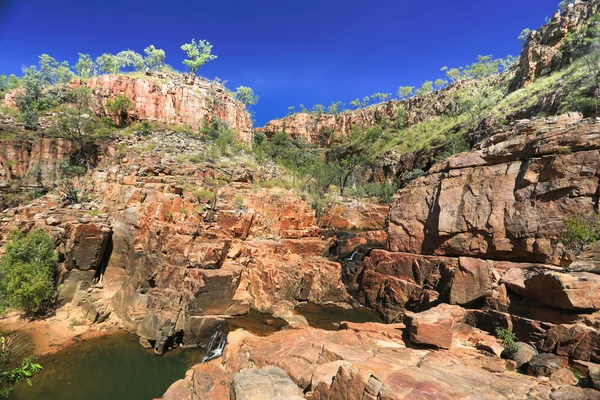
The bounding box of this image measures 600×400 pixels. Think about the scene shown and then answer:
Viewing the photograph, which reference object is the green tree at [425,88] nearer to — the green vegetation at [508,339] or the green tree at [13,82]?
the green vegetation at [508,339]

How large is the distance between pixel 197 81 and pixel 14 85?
92.3ft

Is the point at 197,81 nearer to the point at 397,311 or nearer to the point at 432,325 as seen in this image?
the point at 397,311

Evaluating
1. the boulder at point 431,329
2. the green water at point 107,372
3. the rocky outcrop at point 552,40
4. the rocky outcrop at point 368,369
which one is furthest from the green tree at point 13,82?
the rocky outcrop at point 552,40

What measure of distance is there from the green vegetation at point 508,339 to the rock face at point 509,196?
17.8ft

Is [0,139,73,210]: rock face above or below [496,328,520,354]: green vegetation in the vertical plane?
above

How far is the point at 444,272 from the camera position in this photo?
55.3 feet

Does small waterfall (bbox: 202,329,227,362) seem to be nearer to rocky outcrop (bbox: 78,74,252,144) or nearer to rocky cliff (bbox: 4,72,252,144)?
rocky cliff (bbox: 4,72,252,144)

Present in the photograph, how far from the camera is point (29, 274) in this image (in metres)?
18.5

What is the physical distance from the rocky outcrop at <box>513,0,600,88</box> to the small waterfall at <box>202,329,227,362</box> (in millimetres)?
61274

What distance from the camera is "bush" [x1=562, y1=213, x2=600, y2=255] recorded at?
1245 cm

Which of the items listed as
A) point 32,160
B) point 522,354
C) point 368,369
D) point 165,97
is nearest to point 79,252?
point 32,160

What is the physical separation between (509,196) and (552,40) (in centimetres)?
5256

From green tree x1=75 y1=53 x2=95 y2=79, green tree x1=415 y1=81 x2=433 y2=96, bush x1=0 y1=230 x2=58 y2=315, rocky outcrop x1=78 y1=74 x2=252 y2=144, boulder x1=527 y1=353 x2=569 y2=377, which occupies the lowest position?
bush x1=0 y1=230 x2=58 y2=315

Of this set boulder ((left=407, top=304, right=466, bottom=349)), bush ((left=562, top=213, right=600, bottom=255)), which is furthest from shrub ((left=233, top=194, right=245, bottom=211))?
bush ((left=562, top=213, right=600, bottom=255))
